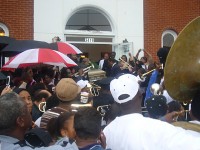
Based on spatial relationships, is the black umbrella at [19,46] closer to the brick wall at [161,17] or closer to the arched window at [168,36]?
the brick wall at [161,17]

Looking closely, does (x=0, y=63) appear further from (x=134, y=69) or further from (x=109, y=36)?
(x=109, y=36)

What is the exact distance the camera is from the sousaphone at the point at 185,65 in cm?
211

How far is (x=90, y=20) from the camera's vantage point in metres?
13.7

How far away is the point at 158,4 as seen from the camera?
45.3 feet

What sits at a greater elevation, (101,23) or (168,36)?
(101,23)

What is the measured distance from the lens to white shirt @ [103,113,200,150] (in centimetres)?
219

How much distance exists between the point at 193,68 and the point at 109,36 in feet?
37.7

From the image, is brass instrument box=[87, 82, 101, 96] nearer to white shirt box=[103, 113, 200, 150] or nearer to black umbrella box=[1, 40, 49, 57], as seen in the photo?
black umbrella box=[1, 40, 49, 57]

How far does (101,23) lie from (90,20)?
390mm

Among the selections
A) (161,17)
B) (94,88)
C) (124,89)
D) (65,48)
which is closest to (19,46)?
(65,48)

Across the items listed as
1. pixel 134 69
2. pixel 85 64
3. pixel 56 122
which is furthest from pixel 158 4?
pixel 56 122

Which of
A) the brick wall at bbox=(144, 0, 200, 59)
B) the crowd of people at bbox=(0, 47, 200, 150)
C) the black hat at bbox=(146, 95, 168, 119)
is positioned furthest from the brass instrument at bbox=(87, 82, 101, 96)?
the brick wall at bbox=(144, 0, 200, 59)

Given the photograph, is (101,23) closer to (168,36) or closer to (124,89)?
(168,36)

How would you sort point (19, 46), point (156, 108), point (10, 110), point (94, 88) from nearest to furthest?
point (10, 110) → point (156, 108) → point (94, 88) → point (19, 46)
